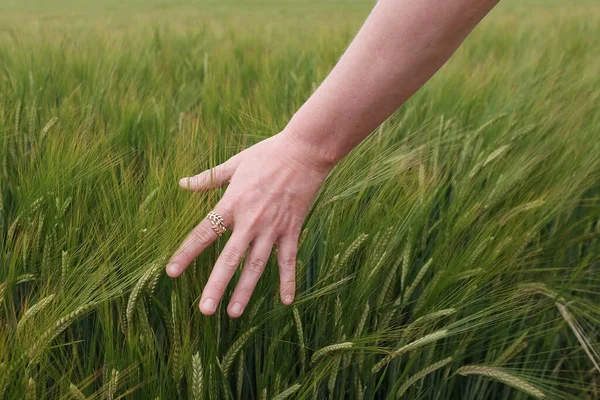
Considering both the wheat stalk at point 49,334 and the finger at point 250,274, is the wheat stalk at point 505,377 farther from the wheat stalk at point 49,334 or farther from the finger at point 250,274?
the wheat stalk at point 49,334

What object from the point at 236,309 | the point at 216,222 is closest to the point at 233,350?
the point at 236,309

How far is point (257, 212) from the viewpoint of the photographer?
75cm

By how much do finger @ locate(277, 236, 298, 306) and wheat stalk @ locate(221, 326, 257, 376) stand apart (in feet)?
0.17

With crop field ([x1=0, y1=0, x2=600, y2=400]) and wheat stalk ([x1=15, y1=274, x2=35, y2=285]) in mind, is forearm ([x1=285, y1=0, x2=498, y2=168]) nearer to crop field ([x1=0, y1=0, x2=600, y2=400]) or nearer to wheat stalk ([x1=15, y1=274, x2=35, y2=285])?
crop field ([x1=0, y1=0, x2=600, y2=400])

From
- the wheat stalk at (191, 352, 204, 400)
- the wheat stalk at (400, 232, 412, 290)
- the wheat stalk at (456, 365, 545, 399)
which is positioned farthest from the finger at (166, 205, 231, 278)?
the wheat stalk at (456, 365, 545, 399)

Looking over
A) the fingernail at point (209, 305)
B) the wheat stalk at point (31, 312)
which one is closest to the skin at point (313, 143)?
the fingernail at point (209, 305)

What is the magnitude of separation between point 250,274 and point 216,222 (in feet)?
0.23

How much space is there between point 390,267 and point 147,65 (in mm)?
1169

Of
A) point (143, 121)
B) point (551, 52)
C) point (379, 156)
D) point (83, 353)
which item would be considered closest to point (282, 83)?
point (143, 121)

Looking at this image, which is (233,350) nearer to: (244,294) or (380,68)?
(244,294)

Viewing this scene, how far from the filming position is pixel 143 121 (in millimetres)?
1107

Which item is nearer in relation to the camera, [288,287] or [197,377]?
[197,377]

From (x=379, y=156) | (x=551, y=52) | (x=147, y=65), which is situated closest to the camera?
(x=379, y=156)

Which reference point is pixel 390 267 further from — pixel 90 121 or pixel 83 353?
pixel 90 121
